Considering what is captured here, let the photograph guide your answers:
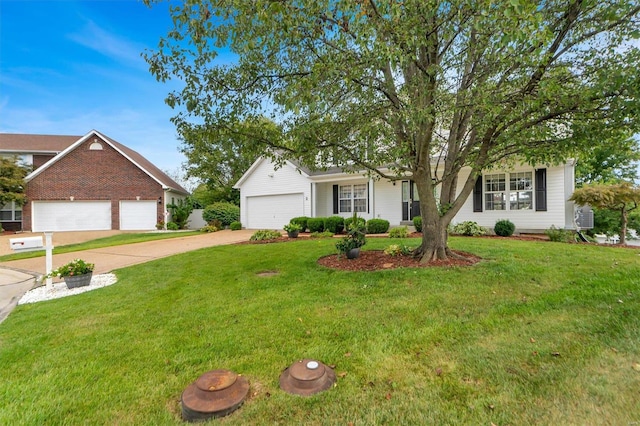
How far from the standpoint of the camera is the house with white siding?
459 inches

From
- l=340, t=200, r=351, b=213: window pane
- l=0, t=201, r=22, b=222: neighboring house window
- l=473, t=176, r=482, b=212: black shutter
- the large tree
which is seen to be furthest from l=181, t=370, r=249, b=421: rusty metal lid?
l=0, t=201, r=22, b=222: neighboring house window

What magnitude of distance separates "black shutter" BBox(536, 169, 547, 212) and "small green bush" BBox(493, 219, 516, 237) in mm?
1396

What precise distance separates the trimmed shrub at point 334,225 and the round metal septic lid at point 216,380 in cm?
1173

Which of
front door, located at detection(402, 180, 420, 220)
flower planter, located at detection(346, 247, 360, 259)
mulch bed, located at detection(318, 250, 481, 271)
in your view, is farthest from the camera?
front door, located at detection(402, 180, 420, 220)

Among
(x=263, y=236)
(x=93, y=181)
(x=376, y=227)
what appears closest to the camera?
(x=263, y=236)

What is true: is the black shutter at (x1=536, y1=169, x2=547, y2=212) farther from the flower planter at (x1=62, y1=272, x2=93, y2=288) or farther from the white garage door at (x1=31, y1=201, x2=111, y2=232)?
the white garage door at (x1=31, y1=201, x2=111, y2=232)

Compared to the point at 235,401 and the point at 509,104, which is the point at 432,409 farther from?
the point at 509,104

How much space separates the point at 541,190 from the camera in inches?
462

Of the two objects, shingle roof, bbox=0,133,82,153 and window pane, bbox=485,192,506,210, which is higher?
shingle roof, bbox=0,133,82,153

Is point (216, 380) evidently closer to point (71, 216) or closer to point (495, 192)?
point (495, 192)

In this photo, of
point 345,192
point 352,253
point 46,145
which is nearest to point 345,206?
point 345,192

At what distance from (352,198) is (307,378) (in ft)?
46.9

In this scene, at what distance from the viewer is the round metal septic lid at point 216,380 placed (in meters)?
2.24

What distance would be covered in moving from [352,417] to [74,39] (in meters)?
12.9
